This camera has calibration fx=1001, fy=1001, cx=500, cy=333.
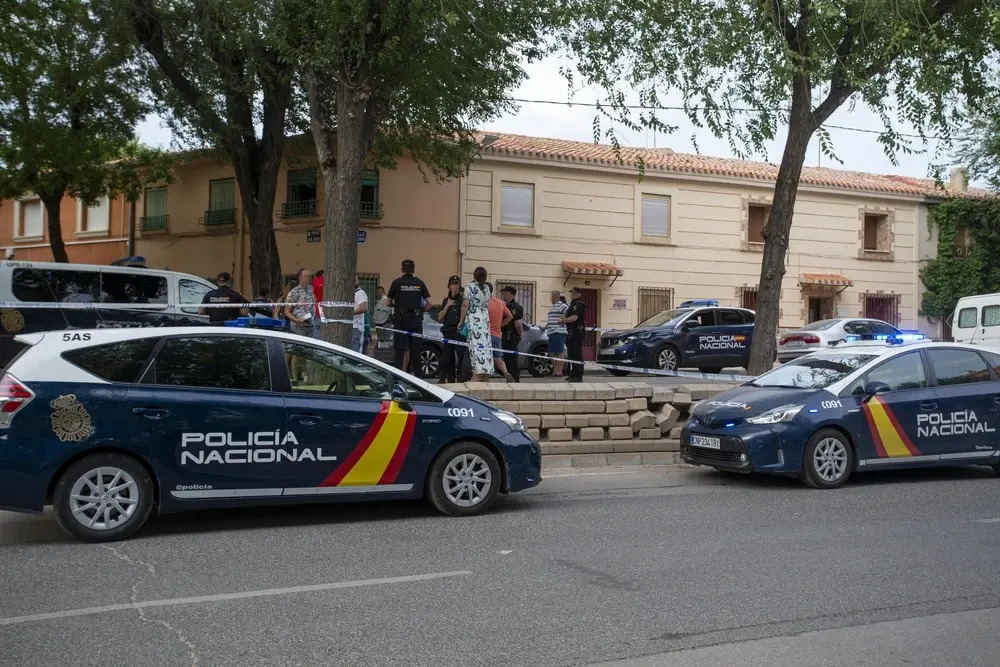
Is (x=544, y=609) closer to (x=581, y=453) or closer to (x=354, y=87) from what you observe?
(x=581, y=453)

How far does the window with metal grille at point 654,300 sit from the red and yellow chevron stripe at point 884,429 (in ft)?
59.8

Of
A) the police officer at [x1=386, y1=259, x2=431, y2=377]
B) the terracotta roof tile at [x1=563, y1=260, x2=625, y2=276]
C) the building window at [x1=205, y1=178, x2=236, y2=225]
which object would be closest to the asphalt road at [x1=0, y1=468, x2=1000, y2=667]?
the police officer at [x1=386, y1=259, x2=431, y2=377]

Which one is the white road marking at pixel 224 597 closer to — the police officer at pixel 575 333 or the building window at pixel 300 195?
the police officer at pixel 575 333

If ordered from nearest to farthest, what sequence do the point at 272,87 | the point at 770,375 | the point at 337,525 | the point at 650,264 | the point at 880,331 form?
the point at 337,525 < the point at 770,375 < the point at 272,87 < the point at 880,331 < the point at 650,264

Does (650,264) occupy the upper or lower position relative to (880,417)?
upper

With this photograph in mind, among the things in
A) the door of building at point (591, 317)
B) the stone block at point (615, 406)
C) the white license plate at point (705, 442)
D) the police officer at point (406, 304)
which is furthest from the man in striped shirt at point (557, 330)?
the white license plate at point (705, 442)

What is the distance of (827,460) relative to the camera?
32.4 ft

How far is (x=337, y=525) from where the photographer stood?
7738 millimetres

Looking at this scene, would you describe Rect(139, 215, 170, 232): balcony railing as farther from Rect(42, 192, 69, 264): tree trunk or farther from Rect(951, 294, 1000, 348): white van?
Rect(951, 294, 1000, 348): white van

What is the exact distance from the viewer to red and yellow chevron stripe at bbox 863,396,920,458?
1002cm

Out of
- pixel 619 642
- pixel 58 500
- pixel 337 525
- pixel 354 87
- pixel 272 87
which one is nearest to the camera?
pixel 619 642

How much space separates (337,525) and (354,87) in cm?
654

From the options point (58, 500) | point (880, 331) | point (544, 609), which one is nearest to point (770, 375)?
point (544, 609)

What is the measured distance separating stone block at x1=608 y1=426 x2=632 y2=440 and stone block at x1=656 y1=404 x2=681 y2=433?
1.44 ft
